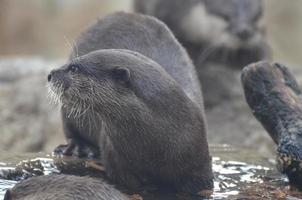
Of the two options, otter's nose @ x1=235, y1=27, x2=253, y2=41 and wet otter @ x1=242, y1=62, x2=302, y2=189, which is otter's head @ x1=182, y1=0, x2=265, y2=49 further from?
wet otter @ x1=242, y1=62, x2=302, y2=189

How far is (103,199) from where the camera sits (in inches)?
147

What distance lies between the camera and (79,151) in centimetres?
545

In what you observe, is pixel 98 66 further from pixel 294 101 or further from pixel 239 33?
pixel 239 33

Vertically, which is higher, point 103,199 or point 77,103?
point 77,103

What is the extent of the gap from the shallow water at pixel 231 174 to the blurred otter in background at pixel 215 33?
2931 mm

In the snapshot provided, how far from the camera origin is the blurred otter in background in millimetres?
8578

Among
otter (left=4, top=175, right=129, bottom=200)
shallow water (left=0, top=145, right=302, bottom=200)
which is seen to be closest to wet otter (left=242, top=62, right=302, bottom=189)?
shallow water (left=0, top=145, right=302, bottom=200)

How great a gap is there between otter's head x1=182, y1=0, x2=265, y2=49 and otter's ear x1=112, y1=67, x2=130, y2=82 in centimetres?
405

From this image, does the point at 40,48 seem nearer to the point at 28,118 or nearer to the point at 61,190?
the point at 28,118

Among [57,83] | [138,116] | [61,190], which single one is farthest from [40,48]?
[61,190]

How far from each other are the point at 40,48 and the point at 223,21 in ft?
23.9

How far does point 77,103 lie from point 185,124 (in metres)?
0.48

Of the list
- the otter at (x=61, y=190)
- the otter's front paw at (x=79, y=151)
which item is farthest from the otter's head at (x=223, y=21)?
the otter at (x=61, y=190)

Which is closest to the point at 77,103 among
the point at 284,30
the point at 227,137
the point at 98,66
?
the point at 98,66
